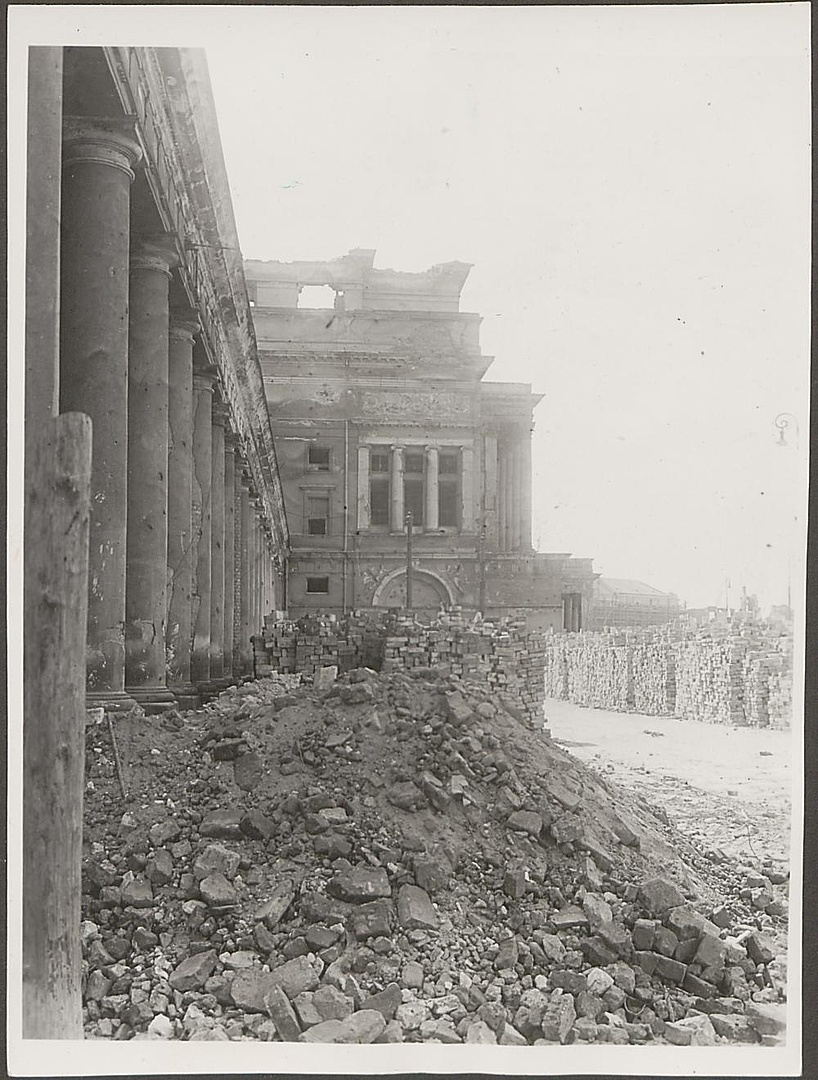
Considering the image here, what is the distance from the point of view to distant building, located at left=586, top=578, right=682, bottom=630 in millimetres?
4703

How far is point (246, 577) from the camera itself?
6363mm

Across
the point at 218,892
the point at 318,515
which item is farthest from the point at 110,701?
the point at 318,515

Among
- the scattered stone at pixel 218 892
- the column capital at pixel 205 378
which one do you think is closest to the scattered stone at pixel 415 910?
the scattered stone at pixel 218 892

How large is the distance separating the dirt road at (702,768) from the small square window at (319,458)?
1667 millimetres

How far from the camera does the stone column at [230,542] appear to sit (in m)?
6.12

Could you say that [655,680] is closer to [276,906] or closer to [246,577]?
[276,906]

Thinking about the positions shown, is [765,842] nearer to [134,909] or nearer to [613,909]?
[613,909]

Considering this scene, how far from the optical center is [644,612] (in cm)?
477

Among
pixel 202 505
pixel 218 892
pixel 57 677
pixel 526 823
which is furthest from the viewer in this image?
pixel 202 505

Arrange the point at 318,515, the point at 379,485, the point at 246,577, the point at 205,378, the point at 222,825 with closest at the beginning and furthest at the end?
the point at 222,825
the point at 379,485
the point at 318,515
the point at 246,577
the point at 205,378

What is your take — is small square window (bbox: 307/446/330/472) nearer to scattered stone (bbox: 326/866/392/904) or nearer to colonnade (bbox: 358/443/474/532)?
colonnade (bbox: 358/443/474/532)

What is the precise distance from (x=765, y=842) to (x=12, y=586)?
3567 mm

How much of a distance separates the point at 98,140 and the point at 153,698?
8.95ft

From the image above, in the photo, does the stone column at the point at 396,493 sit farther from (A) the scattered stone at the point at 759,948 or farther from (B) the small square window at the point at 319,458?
(A) the scattered stone at the point at 759,948
